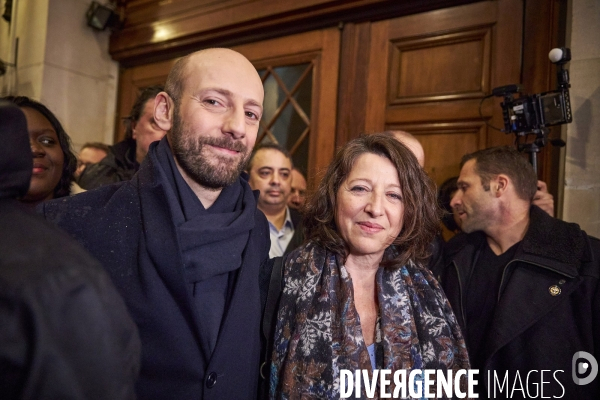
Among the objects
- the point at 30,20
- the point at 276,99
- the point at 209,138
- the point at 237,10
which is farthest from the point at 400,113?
the point at 30,20

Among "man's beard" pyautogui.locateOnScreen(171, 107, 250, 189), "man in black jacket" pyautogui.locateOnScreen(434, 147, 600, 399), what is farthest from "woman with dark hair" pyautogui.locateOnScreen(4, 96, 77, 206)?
"man in black jacket" pyautogui.locateOnScreen(434, 147, 600, 399)

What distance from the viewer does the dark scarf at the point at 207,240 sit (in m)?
1.24

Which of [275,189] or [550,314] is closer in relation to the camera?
[550,314]

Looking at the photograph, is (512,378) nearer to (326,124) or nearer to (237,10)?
(326,124)

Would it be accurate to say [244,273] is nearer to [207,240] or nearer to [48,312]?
[207,240]

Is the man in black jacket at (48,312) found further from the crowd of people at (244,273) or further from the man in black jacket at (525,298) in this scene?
the man in black jacket at (525,298)

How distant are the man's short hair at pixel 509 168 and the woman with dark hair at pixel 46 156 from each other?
1841 mm

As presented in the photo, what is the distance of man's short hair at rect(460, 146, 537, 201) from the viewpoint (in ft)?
7.06

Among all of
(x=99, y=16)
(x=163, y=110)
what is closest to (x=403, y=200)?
(x=163, y=110)

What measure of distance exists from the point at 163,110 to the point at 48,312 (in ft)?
3.31

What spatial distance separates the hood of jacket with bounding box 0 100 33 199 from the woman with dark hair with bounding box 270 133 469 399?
0.99m

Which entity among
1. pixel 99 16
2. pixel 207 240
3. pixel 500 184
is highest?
pixel 99 16

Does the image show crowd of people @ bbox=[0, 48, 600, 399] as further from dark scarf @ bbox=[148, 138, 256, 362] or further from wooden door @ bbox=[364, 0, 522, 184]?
wooden door @ bbox=[364, 0, 522, 184]

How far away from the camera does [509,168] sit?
2182 millimetres
